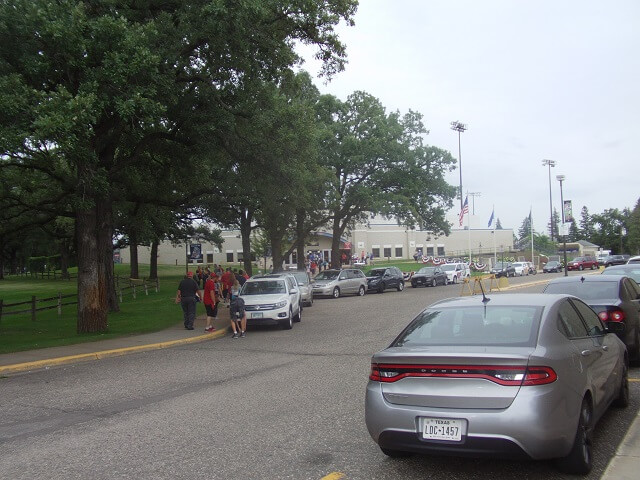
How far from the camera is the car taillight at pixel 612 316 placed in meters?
8.99

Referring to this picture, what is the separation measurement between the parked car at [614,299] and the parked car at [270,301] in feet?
28.2

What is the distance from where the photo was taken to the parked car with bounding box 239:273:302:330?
17.0 m

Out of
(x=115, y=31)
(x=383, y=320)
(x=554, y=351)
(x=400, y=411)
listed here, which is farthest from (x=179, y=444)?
(x=383, y=320)

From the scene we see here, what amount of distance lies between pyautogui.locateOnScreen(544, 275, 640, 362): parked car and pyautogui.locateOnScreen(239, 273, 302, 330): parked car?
28.2 feet

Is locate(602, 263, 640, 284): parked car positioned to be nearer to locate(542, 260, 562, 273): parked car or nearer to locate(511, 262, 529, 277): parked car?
locate(511, 262, 529, 277): parked car

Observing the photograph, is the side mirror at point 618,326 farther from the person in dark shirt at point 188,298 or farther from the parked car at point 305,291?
the parked car at point 305,291

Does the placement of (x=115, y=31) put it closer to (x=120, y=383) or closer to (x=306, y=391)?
(x=120, y=383)

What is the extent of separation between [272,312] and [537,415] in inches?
520

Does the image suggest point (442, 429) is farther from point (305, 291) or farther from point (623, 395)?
point (305, 291)

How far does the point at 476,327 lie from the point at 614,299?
5352 mm

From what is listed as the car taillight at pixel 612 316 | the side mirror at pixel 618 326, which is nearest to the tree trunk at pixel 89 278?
the car taillight at pixel 612 316

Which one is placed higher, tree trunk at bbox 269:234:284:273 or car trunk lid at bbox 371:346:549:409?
tree trunk at bbox 269:234:284:273

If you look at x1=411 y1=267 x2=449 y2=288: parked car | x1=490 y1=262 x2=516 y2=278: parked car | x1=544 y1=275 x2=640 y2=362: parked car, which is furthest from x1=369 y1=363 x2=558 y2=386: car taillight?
x1=490 y1=262 x2=516 y2=278: parked car

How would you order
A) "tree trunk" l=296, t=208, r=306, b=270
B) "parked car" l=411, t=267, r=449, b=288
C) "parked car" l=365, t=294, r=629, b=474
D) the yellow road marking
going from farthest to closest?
"parked car" l=411, t=267, r=449, b=288 → "tree trunk" l=296, t=208, r=306, b=270 → the yellow road marking → "parked car" l=365, t=294, r=629, b=474
